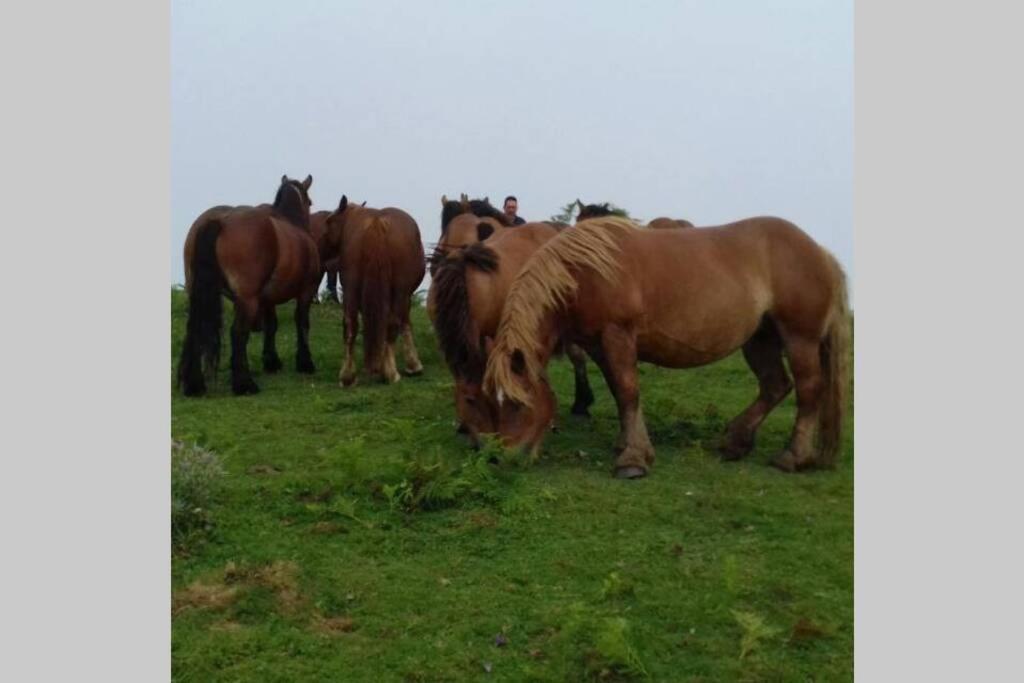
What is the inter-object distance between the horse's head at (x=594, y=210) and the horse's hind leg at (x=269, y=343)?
361cm

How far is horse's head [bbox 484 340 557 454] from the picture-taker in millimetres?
6664

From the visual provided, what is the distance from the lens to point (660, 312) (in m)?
6.86

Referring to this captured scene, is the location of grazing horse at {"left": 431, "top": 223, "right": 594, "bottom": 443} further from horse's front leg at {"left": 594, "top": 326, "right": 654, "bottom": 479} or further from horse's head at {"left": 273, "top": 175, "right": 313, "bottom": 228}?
horse's head at {"left": 273, "top": 175, "right": 313, "bottom": 228}

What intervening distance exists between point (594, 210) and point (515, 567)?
13.0 feet

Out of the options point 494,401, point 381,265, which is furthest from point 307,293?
point 494,401

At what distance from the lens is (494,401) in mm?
7008

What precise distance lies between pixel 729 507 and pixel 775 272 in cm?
188

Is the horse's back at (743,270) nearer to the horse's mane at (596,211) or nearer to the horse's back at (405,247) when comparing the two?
the horse's mane at (596,211)

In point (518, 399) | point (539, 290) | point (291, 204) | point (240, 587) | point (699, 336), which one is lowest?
point (240, 587)

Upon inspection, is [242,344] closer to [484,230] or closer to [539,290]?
[484,230]

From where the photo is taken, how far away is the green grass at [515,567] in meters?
4.55

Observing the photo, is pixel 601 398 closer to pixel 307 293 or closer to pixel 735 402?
pixel 735 402

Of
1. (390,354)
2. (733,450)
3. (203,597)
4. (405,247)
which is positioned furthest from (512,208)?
(203,597)

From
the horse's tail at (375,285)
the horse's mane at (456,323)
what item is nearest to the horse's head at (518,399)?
the horse's mane at (456,323)
